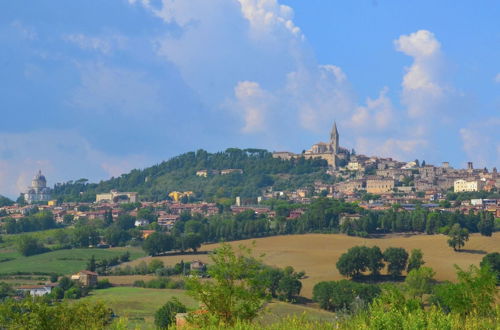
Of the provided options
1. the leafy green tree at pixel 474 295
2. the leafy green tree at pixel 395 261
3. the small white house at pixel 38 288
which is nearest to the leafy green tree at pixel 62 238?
the small white house at pixel 38 288

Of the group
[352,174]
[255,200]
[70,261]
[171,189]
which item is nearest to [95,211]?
[255,200]

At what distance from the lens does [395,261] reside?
7681 cm

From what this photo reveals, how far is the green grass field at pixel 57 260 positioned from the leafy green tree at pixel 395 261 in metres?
28.9

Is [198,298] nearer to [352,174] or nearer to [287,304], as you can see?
[287,304]

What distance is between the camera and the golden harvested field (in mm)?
81562

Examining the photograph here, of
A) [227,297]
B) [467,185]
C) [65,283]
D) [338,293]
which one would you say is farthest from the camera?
[467,185]

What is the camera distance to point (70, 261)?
308 feet

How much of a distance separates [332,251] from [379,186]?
73.9 m

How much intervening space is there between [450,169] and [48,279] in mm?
118454

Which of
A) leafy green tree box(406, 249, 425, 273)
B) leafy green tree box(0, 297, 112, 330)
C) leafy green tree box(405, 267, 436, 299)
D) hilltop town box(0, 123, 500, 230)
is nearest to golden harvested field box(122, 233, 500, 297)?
leafy green tree box(406, 249, 425, 273)

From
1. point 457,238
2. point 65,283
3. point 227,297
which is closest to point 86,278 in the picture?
point 65,283

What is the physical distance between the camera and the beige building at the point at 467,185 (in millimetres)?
156625

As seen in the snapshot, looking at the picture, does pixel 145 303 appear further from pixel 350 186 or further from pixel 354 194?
pixel 350 186

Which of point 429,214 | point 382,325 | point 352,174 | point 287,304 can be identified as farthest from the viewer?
point 352,174
